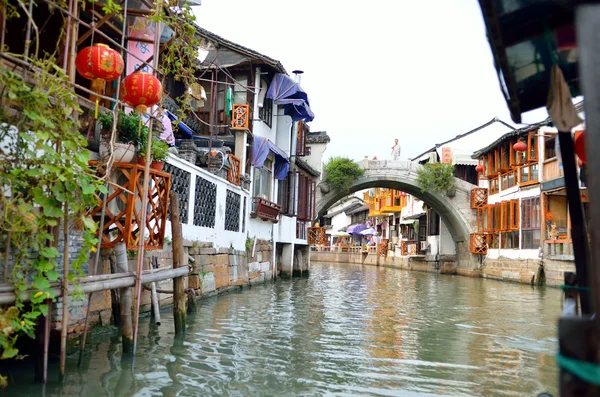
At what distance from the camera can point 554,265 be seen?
18375 mm

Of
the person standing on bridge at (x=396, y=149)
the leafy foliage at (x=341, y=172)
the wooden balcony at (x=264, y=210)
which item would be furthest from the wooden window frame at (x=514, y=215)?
the person standing on bridge at (x=396, y=149)

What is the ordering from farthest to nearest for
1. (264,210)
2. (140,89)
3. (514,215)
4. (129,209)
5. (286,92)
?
(514,215)
(286,92)
(264,210)
(129,209)
(140,89)

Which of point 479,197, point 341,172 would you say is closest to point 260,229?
point 341,172

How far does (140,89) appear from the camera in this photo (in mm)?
5828

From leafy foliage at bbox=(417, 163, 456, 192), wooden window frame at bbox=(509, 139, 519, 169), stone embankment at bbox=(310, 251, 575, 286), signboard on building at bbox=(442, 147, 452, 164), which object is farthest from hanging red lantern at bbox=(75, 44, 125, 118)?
signboard on building at bbox=(442, 147, 452, 164)

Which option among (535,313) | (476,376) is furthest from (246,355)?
(535,313)

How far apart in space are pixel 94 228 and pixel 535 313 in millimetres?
9818

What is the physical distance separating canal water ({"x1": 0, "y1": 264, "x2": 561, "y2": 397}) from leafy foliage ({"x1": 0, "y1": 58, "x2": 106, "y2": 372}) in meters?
0.96

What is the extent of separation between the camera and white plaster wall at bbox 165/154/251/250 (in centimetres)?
1061

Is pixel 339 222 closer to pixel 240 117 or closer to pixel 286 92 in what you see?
pixel 286 92

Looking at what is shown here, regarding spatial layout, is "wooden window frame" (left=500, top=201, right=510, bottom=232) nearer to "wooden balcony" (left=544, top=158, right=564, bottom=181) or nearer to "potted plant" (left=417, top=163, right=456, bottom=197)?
"wooden balcony" (left=544, top=158, right=564, bottom=181)

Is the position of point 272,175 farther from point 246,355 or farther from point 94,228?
point 94,228

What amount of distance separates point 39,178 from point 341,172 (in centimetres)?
2279

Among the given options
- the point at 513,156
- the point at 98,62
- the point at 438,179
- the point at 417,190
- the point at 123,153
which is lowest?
the point at 123,153
